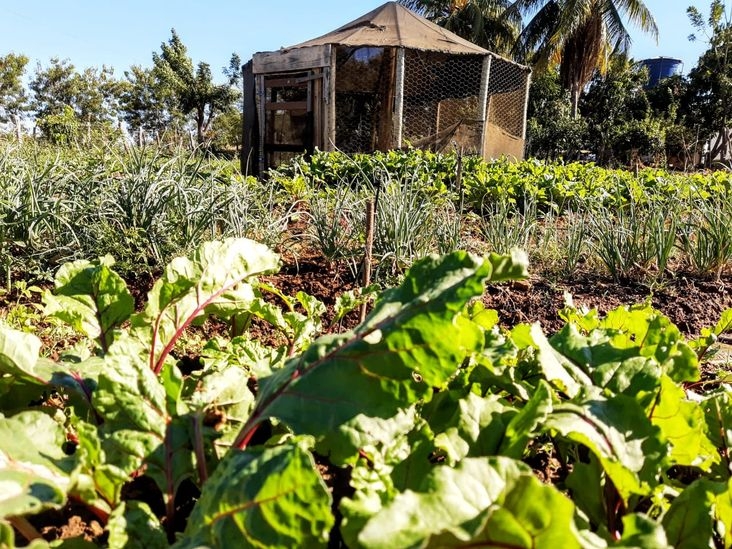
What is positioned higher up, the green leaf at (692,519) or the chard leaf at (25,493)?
the chard leaf at (25,493)

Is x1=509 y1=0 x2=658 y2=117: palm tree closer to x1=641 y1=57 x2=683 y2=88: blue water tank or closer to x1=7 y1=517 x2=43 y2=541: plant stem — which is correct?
x1=641 y1=57 x2=683 y2=88: blue water tank

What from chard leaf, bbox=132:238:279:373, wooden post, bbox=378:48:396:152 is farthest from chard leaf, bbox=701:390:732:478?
wooden post, bbox=378:48:396:152

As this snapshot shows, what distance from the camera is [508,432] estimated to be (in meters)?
0.84

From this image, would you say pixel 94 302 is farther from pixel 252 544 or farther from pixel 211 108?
pixel 211 108

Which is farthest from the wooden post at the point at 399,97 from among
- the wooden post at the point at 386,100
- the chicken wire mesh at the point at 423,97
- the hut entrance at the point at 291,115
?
the hut entrance at the point at 291,115

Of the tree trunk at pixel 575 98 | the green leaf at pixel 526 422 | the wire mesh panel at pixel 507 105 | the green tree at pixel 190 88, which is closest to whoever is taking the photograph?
the green leaf at pixel 526 422

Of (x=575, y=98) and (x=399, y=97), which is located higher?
(x=575, y=98)

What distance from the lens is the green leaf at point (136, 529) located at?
0.72 meters

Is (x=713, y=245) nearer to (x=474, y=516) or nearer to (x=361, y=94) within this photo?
(x=474, y=516)

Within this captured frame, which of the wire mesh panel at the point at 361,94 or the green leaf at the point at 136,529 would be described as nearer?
the green leaf at the point at 136,529

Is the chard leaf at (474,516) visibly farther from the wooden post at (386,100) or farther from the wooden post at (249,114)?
the wooden post at (249,114)

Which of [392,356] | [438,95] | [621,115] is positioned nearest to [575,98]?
[621,115]

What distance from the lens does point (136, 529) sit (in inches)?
30.4

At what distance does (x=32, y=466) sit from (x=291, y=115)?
10.7 meters
